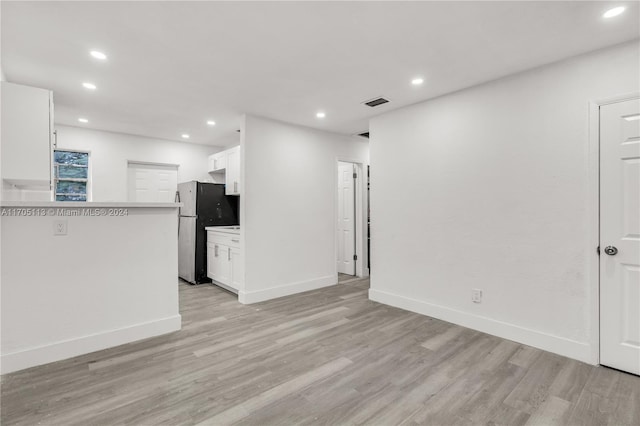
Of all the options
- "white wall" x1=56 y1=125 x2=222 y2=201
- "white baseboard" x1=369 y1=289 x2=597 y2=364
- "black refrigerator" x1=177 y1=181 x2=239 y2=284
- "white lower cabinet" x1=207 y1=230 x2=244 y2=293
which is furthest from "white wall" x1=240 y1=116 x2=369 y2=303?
"white wall" x1=56 y1=125 x2=222 y2=201

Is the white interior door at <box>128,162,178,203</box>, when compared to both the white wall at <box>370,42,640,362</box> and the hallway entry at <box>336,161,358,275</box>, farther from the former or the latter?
the white wall at <box>370,42,640,362</box>

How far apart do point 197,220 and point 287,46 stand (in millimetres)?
3472

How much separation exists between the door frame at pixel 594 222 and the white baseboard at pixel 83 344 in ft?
12.1

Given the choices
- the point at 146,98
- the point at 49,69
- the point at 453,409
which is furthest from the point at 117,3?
the point at 453,409

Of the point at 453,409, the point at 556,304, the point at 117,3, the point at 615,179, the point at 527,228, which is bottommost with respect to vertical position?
the point at 453,409

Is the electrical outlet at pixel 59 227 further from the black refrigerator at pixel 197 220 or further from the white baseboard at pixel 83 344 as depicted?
the black refrigerator at pixel 197 220

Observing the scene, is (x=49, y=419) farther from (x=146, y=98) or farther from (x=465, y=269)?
(x=465, y=269)

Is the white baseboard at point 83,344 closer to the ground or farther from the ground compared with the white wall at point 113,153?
closer to the ground

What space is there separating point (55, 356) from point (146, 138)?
13.5 feet

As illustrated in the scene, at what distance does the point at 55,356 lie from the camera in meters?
2.40

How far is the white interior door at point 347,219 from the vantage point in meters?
5.49

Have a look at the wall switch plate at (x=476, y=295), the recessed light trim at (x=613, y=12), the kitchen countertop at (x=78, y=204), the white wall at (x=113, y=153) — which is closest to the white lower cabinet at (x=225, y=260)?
the kitchen countertop at (x=78, y=204)

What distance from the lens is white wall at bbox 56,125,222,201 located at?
4824 mm

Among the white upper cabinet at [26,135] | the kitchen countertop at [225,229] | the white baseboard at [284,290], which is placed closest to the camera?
the white upper cabinet at [26,135]
